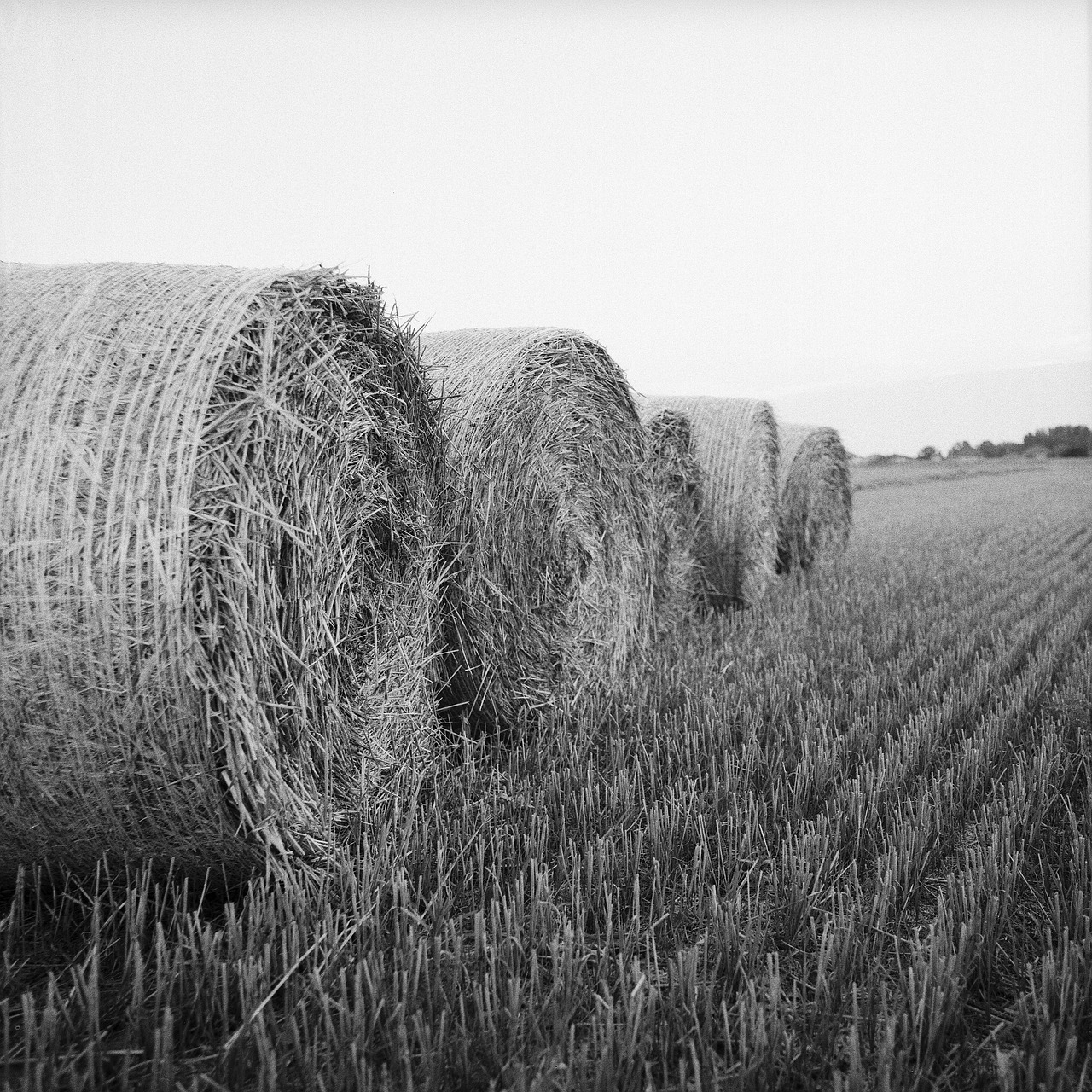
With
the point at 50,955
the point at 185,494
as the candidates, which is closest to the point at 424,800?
the point at 50,955

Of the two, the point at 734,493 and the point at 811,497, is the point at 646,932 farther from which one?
the point at 811,497

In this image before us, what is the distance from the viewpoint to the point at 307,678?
2650 mm

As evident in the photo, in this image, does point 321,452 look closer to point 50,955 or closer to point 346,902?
point 346,902

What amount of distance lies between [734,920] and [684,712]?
182cm

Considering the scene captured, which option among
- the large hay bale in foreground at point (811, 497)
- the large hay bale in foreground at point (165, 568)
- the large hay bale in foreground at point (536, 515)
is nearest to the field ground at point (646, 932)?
the large hay bale in foreground at point (165, 568)

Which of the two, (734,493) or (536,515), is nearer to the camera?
(536,515)

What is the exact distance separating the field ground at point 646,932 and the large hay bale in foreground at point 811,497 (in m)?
5.64

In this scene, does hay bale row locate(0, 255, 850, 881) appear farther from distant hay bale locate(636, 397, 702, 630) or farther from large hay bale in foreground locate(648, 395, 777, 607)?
large hay bale in foreground locate(648, 395, 777, 607)

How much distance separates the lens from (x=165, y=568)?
216 cm

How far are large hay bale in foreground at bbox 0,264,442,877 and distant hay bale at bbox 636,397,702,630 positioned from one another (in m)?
3.22

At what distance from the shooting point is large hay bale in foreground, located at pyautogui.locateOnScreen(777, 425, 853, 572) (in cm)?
962

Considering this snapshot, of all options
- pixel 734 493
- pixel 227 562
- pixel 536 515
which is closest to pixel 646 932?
pixel 227 562

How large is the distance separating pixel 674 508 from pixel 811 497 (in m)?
4.04

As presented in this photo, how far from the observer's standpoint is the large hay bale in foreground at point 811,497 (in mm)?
9625
